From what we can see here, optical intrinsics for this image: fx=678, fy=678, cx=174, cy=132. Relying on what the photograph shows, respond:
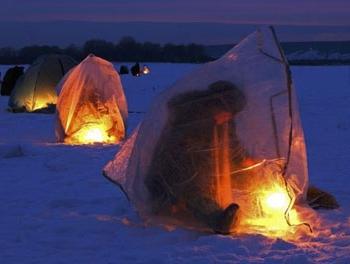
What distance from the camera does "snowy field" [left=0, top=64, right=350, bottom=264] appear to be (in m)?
5.31

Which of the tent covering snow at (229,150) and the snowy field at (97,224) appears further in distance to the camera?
the tent covering snow at (229,150)

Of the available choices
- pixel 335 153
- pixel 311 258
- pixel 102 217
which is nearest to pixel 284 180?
pixel 311 258

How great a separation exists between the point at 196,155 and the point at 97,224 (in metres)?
1.14

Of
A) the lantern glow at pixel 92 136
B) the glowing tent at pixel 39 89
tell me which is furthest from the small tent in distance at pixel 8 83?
the lantern glow at pixel 92 136

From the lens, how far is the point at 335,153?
35.8ft

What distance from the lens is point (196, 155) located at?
6.12m

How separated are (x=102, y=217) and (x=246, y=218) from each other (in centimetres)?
144

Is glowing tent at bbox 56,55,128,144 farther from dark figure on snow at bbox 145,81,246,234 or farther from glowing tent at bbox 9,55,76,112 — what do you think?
dark figure on snow at bbox 145,81,246,234

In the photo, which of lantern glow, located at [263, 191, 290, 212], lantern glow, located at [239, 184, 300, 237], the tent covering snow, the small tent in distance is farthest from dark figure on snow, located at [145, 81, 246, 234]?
the small tent in distance

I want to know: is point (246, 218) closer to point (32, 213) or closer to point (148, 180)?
point (148, 180)

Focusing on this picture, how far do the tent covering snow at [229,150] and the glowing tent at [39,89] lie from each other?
505 inches

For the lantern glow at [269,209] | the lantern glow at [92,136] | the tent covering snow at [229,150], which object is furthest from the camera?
the lantern glow at [92,136]

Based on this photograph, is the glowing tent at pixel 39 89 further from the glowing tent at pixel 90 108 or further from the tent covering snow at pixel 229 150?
the tent covering snow at pixel 229 150

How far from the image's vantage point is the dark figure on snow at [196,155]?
603 centimetres
